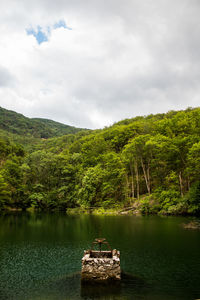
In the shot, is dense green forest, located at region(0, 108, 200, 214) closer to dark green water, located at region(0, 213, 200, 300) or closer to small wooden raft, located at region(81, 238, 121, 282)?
dark green water, located at region(0, 213, 200, 300)

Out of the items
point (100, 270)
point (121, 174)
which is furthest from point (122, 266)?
point (121, 174)

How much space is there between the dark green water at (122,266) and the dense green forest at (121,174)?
74.4 ft

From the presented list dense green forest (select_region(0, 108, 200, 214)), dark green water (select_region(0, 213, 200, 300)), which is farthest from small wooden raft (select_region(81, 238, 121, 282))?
dense green forest (select_region(0, 108, 200, 214))

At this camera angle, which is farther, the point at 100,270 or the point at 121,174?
the point at 121,174

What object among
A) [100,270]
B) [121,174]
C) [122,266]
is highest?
[121,174]

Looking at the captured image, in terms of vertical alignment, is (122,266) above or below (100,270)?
below

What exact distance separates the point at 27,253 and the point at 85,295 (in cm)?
1126

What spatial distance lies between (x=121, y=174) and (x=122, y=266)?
45.4 metres

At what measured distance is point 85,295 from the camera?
12.4m

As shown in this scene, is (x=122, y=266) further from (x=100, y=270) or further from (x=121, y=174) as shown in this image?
(x=121, y=174)

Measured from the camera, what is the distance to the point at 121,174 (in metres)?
62.4

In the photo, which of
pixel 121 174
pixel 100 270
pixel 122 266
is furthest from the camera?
pixel 121 174

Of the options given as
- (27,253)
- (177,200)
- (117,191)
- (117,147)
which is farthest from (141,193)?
(27,253)

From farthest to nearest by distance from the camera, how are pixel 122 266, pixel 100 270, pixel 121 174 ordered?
pixel 121 174 < pixel 122 266 < pixel 100 270
